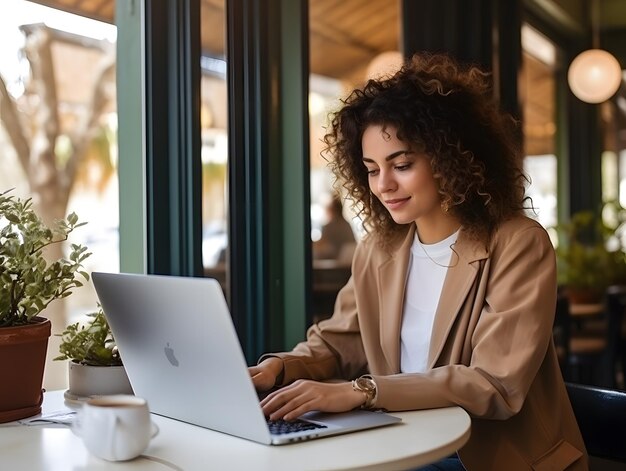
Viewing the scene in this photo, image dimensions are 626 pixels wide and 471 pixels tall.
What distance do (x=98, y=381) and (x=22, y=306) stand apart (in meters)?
0.22

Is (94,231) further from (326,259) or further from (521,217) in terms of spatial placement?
(326,259)

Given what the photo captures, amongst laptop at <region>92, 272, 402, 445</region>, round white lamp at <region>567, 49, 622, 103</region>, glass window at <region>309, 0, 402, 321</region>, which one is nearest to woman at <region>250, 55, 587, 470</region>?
laptop at <region>92, 272, 402, 445</region>

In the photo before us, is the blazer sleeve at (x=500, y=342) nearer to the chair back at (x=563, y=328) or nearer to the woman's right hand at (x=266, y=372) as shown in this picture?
the woman's right hand at (x=266, y=372)

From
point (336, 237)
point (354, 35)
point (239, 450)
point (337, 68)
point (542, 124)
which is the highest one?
point (354, 35)

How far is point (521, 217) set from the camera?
1871 millimetres

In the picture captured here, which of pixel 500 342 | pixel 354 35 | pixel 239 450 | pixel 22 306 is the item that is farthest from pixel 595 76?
pixel 239 450

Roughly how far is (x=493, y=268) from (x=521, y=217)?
0.51 ft

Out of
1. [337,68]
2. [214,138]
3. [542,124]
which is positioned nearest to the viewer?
[214,138]

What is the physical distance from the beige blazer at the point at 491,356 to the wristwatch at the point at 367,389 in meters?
0.01

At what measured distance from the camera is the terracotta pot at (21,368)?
4.90 feet

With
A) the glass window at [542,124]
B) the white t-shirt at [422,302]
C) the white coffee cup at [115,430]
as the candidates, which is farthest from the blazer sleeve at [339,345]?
the glass window at [542,124]

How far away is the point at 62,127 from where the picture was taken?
6.59 feet

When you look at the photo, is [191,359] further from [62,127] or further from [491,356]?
[62,127]

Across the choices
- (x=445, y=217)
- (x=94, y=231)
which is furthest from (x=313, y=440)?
(x=94, y=231)
